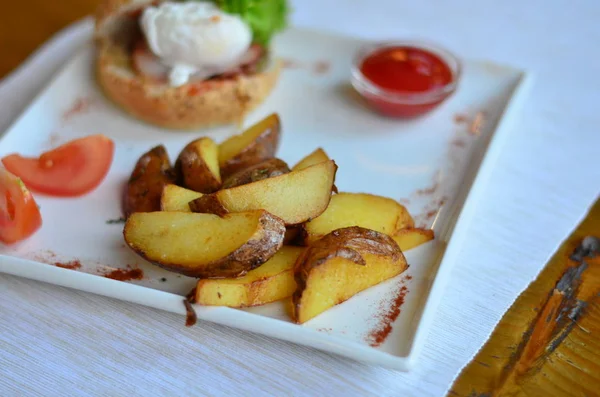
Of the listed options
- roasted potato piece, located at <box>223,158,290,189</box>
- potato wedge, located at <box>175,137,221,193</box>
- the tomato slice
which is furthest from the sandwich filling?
roasted potato piece, located at <box>223,158,290,189</box>

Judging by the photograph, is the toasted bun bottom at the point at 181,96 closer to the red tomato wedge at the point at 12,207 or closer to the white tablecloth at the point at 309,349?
the white tablecloth at the point at 309,349

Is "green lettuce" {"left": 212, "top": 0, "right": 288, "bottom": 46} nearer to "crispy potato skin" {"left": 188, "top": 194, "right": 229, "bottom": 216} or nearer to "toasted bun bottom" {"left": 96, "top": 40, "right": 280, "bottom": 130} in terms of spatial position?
"toasted bun bottom" {"left": 96, "top": 40, "right": 280, "bottom": 130}

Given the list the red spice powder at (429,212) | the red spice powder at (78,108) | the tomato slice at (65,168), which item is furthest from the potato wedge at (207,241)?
the red spice powder at (78,108)

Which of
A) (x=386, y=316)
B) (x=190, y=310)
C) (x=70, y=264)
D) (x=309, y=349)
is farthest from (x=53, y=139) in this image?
(x=386, y=316)

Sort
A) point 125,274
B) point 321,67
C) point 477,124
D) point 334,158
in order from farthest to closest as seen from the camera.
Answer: point 321,67, point 477,124, point 334,158, point 125,274

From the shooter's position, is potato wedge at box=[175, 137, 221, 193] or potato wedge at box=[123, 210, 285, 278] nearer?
potato wedge at box=[123, 210, 285, 278]

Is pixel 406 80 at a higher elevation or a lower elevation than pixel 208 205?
higher

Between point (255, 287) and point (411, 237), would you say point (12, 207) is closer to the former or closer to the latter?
point (255, 287)
